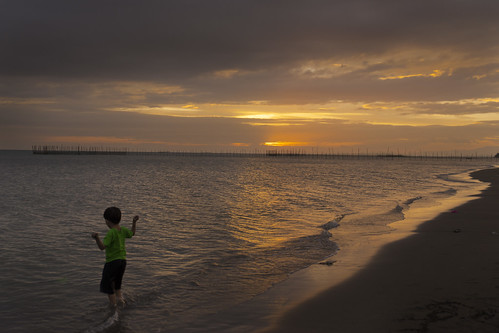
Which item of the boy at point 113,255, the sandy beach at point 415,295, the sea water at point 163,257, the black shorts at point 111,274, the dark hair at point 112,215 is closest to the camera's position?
the sandy beach at point 415,295

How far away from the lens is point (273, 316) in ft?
21.8

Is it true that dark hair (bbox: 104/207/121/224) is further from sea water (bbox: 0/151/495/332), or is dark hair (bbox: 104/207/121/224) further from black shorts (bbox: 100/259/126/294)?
sea water (bbox: 0/151/495/332)

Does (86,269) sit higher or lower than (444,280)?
lower

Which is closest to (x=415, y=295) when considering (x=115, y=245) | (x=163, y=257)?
(x=115, y=245)

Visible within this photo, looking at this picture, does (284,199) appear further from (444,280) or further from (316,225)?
(444,280)

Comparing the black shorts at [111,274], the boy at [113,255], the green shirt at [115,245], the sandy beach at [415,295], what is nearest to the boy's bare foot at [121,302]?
the boy at [113,255]

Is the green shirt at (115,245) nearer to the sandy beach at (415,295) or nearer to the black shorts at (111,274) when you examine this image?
the black shorts at (111,274)

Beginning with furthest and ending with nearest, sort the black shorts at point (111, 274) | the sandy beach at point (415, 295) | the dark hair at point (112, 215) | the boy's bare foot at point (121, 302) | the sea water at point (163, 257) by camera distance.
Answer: the boy's bare foot at point (121, 302) → the sea water at point (163, 257) → the black shorts at point (111, 274) → the dark hair at point (112, 215) → the sandy beach at point (415, 295)

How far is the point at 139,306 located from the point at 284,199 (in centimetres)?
2095

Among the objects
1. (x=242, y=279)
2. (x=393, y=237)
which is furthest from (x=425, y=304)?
(x=393, y=237)

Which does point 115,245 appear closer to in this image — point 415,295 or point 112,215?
point 112,215

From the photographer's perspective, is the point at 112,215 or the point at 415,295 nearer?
the point at 112,215

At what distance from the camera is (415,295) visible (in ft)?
23.2

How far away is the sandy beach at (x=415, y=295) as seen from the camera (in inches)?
229
